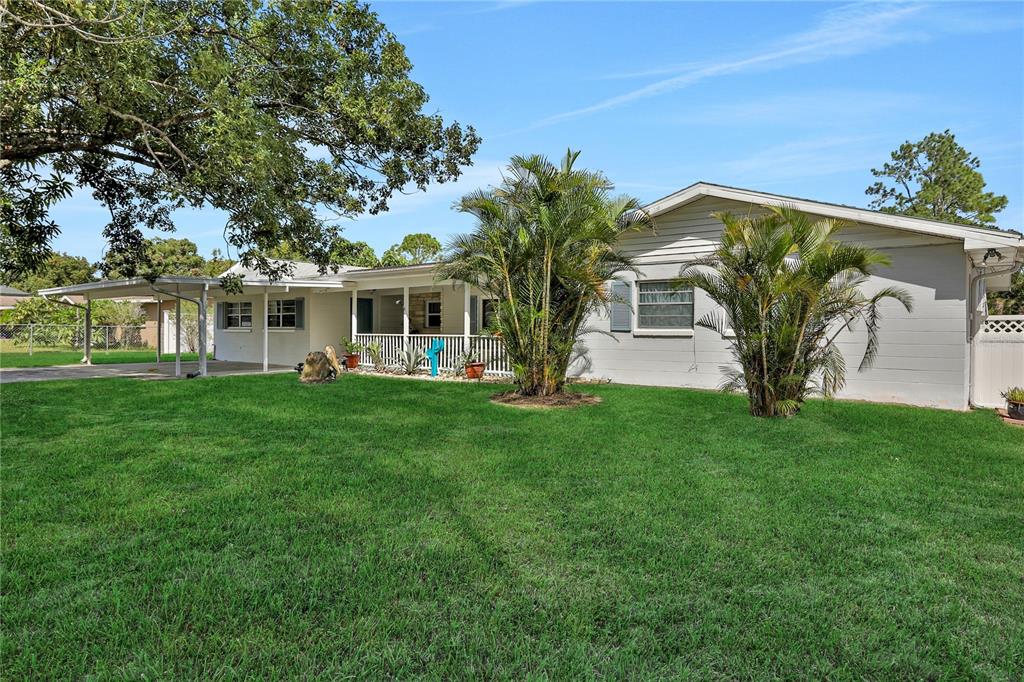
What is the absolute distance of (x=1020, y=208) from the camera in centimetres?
2778

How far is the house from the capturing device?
902cm

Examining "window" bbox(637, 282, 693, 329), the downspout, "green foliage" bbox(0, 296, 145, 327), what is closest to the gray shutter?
"window" bbox(637, 282, 693, 329)

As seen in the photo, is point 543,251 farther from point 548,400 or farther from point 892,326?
point 892,326

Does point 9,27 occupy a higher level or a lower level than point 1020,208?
lower

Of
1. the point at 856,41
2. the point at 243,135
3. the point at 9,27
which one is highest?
the point at 856,41

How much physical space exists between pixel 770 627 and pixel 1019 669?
898mm

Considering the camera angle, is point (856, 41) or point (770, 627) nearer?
point (770, 627)

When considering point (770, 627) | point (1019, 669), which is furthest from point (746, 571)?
point (1019, 669)

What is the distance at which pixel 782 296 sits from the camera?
8.08 meters

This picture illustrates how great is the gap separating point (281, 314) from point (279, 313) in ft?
0.34

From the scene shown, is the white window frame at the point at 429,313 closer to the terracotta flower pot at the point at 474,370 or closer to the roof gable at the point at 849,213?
the terracotta flower pot at the point at 474,370

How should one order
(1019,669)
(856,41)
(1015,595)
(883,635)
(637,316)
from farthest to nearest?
1. (637,316)
2. (856,41)
3. (1015,595)
4. (883,635)
5. (1019,669)

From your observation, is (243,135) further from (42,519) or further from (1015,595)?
(1015,595)

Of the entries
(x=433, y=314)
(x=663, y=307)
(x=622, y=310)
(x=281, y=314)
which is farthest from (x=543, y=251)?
(x=281, y=314)
